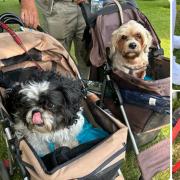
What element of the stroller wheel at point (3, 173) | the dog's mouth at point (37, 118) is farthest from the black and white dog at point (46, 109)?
the stroller wheel at point (3, 173)

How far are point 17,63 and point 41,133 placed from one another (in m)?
0.61

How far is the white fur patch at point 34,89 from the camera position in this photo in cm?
236

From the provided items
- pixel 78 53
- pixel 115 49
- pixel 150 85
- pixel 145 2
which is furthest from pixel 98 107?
pixel 145 2

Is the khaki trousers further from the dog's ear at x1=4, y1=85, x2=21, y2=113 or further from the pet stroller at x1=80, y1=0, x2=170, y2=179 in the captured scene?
the dog's ear at x1=4, y1=85, x2=21, y2=113

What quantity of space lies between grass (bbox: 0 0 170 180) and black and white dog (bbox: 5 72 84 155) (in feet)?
2.24

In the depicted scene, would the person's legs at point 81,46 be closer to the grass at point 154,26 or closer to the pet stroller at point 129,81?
the pet stroller at point 129,81

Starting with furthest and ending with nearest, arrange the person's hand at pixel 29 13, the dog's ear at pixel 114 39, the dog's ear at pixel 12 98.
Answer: the dog's ear at pixel 114 39
the person's hand at pixel 29 13
the dog's ear at pixel 12 98

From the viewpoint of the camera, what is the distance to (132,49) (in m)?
3.57

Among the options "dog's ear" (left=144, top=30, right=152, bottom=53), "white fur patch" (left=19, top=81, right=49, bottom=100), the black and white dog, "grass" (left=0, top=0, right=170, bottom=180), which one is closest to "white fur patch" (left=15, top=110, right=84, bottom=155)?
the black and white dog

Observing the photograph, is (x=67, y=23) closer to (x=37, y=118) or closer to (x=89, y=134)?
(x=89, y=134)

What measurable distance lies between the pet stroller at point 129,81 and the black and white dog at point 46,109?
0.44m

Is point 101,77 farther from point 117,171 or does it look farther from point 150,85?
point 117,171

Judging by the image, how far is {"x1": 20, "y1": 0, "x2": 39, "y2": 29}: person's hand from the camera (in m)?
3.07

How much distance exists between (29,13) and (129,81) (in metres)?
0.97
